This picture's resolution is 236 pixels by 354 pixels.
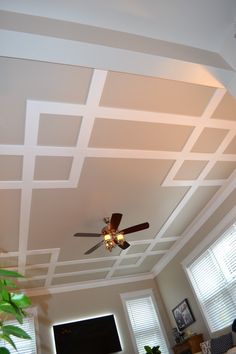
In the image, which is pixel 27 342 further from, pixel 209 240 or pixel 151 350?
pixel 209 240

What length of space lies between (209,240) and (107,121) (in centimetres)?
347

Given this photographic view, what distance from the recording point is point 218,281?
18.0 ft

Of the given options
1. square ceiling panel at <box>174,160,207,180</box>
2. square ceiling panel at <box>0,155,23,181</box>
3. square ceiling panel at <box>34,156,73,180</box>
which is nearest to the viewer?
square ceiling panel at <box>0,155,23,181</box>

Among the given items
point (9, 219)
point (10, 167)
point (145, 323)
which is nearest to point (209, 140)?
point (10, 167)

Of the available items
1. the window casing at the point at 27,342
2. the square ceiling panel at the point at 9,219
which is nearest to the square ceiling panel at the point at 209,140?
the square ceiling panel at the point at 9,219

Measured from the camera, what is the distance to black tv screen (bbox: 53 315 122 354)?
20.1ft

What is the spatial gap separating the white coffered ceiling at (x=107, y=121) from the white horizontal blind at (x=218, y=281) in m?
0.68

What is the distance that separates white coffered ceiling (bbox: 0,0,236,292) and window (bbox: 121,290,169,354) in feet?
6.75

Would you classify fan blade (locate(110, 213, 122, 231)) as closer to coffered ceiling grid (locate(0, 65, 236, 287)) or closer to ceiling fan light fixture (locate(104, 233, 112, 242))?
ceiling fan light fixture (locate(104, 233, 112, 242))

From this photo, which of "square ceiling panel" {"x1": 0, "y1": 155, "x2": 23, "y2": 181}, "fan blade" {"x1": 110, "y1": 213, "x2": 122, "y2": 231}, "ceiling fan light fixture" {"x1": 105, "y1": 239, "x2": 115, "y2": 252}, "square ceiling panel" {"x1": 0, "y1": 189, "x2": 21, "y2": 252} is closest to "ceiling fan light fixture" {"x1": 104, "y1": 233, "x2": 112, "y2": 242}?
"ceiling fan light fixture" {"x1": 105, "y1": 239, "x2": 115, "y2": 252}

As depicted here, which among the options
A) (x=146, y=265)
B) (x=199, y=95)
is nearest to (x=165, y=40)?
(x=199, y=95)

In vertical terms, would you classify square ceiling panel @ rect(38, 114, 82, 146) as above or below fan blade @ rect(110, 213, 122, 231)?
above

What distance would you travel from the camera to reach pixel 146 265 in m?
7.32

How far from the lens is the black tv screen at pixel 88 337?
20.1 ft
